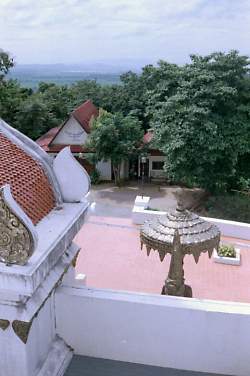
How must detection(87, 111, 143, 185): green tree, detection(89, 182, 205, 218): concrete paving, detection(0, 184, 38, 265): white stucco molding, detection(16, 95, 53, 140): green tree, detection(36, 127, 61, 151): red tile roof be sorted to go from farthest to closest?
1. detection(16, 95, 53, 140): green tree
2. detection(36, 127, 61, 151): red tile roof
3. detection(87, 111, 143, 185): green tree
4. detection(89, 182, 205, 218): concrete paving
5. detection(0, 184, 38, 265): white stucco molding

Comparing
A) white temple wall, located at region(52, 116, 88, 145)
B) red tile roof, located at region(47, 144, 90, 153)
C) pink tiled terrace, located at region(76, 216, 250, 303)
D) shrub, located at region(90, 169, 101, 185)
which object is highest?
white temple wall, located at region(52, 116, 88, 145)

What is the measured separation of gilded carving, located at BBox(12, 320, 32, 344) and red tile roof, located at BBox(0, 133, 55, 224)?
1571mm

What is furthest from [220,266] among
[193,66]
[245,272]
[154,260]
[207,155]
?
[193,66]

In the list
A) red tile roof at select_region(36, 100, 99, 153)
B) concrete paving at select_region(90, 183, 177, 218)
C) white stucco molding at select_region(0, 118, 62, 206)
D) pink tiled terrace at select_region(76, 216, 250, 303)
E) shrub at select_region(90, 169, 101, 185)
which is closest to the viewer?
white stucco molding at select_region(0, 118, 62, 206)

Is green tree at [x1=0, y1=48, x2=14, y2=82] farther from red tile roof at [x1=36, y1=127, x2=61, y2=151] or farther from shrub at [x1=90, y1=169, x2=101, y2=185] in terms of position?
shrub at [x1=90, y1=169, x2=101, y2=185]

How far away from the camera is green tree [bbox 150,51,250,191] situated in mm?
21703

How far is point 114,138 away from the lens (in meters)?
27.1

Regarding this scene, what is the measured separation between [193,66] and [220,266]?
1405 cm

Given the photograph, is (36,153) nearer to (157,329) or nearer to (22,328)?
(22,328)

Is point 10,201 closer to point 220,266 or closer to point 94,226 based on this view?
point 220,266

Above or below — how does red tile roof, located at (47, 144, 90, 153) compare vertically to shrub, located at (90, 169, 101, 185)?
above

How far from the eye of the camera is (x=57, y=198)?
7762 mm

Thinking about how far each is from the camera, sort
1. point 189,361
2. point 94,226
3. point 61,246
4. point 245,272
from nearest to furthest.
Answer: point 61,246, point 189,361, point 245,272, point 94,226

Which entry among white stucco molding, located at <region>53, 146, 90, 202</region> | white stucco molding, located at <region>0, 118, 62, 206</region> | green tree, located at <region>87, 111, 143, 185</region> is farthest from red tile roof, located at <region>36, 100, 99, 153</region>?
white stucco molding, located at <region>53, 146, 90, 202</region>
